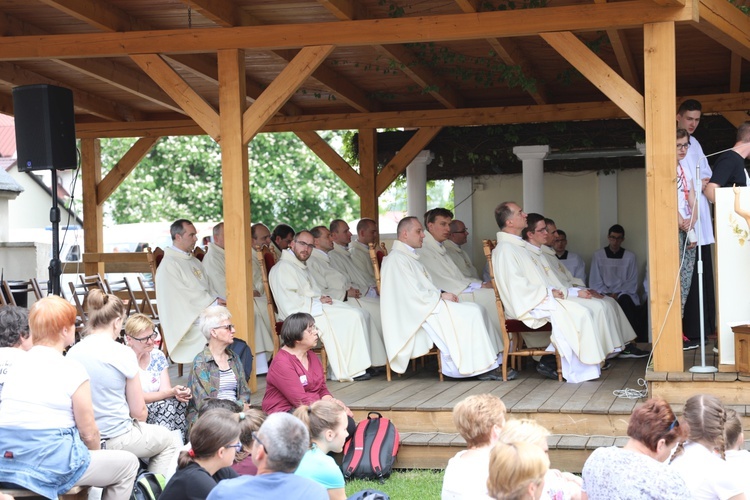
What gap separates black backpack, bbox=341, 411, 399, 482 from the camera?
243 inches

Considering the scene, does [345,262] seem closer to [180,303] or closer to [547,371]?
[180,303]

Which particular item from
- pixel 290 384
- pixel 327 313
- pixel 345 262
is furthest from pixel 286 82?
pixel 345 262

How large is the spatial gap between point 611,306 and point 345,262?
111 inches

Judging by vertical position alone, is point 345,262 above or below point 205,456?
above

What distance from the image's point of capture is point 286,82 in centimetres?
743

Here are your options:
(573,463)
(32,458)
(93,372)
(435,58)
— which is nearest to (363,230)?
(435,58)

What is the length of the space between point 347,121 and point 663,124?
574 cm

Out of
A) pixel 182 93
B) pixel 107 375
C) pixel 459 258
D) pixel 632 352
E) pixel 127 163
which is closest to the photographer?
pixel 107 375

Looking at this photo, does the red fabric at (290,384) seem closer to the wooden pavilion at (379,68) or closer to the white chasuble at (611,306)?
the wooden pavilion at (379,68)

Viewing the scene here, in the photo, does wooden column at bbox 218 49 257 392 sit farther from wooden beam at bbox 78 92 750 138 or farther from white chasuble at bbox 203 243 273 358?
wooden beam at bbox 78 92 750 138

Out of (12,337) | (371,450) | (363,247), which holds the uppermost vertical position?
(363,247)

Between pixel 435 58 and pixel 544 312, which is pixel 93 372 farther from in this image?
pixel 435 58

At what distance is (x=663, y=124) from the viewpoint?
660cm

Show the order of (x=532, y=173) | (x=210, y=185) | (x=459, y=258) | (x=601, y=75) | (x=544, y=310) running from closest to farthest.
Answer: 1. (x=601, y=75)
2. (x=544, y=310)
3. (x=459, y=258)
4. (x=532, y=173)
5. (x=210, y=185)
